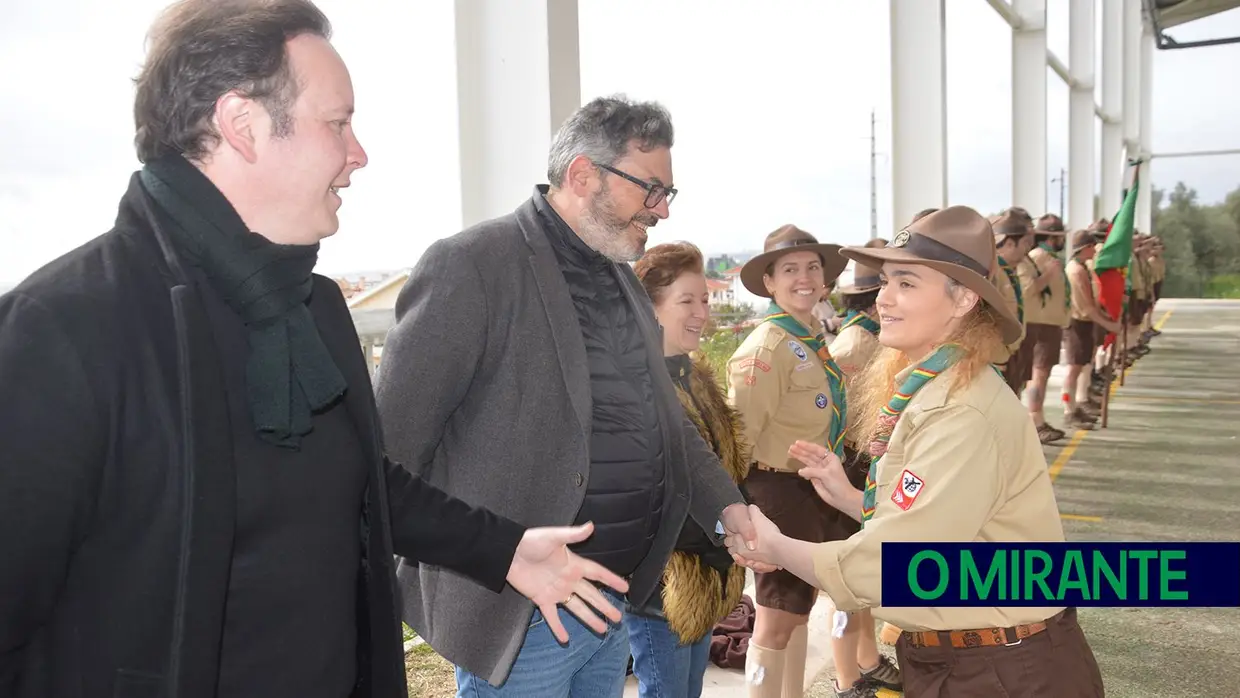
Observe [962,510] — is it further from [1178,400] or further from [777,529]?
[1178,400]

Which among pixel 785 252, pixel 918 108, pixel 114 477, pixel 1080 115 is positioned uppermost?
pixel 1080 115

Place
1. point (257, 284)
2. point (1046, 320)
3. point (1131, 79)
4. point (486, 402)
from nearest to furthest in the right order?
point (257, 284) → point (486, 402) → point (1046, 320) → point (1131, 79)

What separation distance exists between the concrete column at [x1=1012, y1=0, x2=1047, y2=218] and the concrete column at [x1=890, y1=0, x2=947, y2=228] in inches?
166

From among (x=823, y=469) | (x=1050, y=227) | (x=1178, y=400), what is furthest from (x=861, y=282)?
(x=1178, y=400)

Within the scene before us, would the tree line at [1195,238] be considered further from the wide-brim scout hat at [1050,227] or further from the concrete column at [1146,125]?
the wide-brim scout hat at [1050,227]

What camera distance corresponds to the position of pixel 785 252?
3529 millimetres

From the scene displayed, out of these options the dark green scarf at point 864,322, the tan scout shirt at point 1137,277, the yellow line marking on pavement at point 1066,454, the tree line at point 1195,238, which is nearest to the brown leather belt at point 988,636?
the dark green scarf at point 864,322

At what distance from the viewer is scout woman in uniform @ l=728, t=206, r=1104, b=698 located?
182 centimetres

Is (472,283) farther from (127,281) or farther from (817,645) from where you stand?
(817,645)

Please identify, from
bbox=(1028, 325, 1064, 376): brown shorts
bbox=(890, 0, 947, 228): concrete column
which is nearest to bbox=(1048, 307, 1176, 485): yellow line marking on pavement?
bbox=(1028, 325, 1064, 376): brown shorts

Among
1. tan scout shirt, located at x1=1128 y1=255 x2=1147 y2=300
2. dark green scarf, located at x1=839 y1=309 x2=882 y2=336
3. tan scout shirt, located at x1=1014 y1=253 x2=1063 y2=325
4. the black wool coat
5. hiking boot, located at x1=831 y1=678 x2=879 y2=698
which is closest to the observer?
the black wool coat

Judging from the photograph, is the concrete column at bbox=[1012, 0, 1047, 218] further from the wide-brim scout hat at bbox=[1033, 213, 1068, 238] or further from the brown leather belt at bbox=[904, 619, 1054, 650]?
the brown leather belt at bbox=[904, 619, 1054, 650]

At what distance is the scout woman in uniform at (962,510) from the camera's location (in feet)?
5.97

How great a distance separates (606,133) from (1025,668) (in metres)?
1.44
